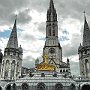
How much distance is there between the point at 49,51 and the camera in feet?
280

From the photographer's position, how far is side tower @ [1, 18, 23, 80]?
224ft

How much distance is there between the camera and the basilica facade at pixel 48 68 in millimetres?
43719

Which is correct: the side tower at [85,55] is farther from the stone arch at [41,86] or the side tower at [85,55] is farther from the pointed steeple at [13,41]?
the stone arch at [41,86]

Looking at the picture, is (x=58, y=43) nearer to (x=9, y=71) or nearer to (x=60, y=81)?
(x=9, y=71)

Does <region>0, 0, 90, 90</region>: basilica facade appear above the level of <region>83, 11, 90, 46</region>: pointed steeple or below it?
below

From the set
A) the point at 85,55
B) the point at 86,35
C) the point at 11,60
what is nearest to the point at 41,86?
the point at 85,55

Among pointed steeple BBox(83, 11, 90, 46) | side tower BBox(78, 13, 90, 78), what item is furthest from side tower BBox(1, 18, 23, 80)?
pointed steeple BBox(83, 11, 90, 46)

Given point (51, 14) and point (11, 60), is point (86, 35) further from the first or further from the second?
point (51, 14)

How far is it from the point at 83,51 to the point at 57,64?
1781 centimetres

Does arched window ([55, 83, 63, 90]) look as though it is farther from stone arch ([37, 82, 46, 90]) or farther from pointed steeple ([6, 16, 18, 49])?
pointed steeple ([6, 16, 18, 49])

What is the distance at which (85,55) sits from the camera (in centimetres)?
6612

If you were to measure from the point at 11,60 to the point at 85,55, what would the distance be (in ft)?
86.1

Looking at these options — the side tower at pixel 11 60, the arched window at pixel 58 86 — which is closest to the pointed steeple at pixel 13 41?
the side tower at pixel 11 60

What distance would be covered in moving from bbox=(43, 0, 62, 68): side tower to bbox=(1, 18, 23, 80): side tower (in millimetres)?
15913
